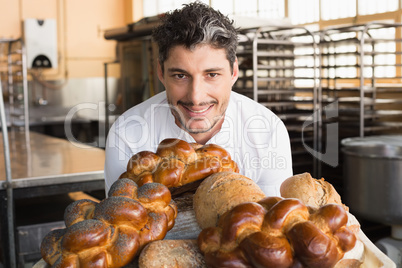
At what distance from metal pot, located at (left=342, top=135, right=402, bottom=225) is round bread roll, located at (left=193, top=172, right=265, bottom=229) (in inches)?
87.3

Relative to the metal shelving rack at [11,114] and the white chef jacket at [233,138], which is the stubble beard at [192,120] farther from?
the metal shelving rack at [11,114]

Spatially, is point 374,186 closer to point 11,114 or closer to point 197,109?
point 197,109

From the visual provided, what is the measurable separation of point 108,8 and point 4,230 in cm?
646

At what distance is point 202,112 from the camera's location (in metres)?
1.31

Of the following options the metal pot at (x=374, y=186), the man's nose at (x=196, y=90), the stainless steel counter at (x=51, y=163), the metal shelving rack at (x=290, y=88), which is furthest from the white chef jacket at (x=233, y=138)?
the metal shelving rack at (x=290, y=88)

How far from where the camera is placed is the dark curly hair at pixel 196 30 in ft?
4.13

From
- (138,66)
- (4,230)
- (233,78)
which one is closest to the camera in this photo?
(233,78)

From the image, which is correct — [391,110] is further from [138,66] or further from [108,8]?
[108,8]

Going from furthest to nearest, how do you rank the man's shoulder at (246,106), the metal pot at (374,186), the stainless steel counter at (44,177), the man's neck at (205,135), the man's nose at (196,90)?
the metal pot at (374,186) < the stainless steel counter at (44,177) < the man's shoulder at (246,106) < the man's neck at (205,135) < the man's nose at (196,90)

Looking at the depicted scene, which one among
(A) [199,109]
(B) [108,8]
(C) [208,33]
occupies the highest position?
(B) [108,8]

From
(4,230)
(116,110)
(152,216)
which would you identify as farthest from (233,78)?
(116,110)

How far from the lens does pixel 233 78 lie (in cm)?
153

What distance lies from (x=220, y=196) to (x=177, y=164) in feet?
0.48

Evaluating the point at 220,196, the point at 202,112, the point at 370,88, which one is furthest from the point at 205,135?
the point at 370,88
